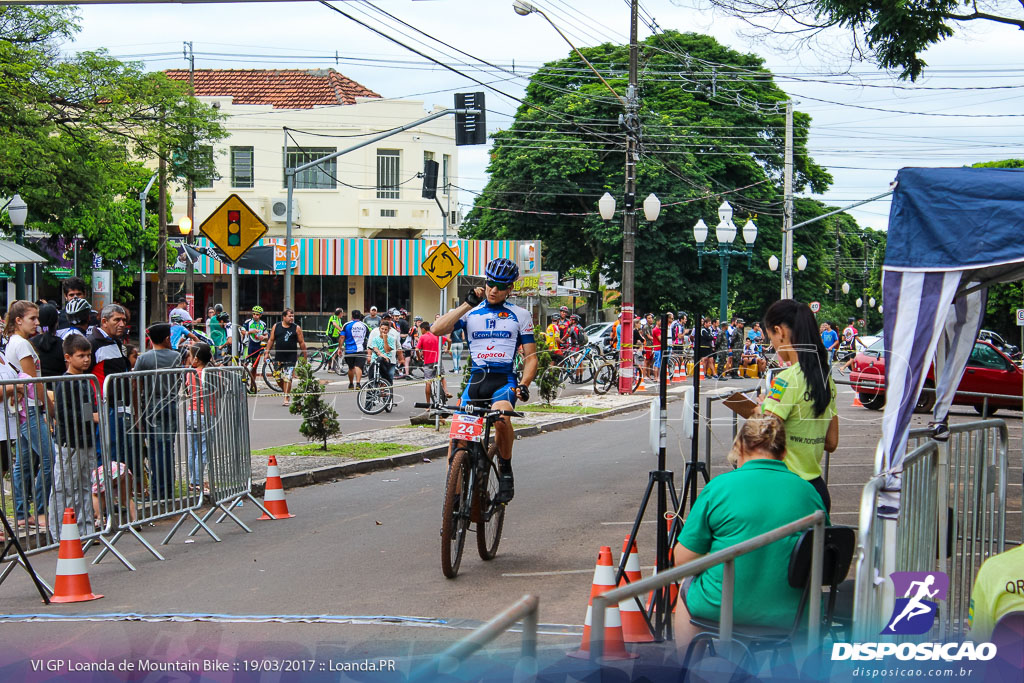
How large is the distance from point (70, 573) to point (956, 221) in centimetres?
566

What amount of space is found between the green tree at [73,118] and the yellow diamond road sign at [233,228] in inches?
353

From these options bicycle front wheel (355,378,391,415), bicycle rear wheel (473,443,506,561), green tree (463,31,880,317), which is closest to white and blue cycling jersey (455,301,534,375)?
bicycle rear wheel (473,443,506,561)

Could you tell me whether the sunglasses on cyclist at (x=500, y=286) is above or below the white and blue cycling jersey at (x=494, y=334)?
above

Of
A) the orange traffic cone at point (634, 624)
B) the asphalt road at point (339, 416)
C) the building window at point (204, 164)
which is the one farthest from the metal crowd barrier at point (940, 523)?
the building window at point (204, 164)

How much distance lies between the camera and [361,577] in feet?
24.3

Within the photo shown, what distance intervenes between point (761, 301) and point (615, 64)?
1333cm

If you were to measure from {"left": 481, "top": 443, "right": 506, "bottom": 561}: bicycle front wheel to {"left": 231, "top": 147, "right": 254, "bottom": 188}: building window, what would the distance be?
1691 inches

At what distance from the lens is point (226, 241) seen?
43.2ft

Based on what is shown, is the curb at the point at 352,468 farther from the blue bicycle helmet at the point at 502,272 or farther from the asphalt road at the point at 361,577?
the blue bicycle helmet at the point at 502,272

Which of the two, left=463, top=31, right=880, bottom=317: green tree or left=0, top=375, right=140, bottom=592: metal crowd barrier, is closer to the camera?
left=0, top=375, right=140, bottom=592: metal crowd barrier

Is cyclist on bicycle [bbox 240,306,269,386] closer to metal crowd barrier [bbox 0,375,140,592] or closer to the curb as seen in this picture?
the curb

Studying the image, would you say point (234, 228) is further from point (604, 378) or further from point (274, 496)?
point (604, 378)

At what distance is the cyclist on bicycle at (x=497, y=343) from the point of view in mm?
7781

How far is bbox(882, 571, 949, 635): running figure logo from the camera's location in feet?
14.2
